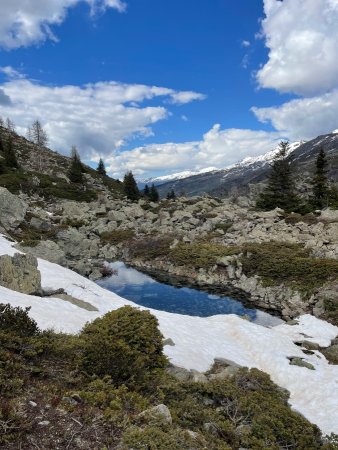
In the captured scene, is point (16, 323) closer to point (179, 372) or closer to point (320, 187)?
point (179, 372)

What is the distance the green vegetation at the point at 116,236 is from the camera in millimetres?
55312

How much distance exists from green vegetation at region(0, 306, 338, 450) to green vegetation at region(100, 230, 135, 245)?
42482 millimetres

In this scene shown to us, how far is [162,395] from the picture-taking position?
32.6 feet

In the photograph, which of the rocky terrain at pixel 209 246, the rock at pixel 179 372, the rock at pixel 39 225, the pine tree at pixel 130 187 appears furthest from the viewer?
the pine tree at pixel 130 187

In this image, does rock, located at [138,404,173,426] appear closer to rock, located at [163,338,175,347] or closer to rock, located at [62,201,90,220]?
rock, located at [163,338,175,347]

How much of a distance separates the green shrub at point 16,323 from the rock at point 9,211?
29.4 m

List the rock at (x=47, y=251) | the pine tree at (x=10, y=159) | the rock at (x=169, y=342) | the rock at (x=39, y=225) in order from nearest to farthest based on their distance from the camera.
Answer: the rock at (x=169, y=342)
the rock at (x=47, y=251)
the rock at (x=39, y=225)
the pine tree at (x=10, y=159)

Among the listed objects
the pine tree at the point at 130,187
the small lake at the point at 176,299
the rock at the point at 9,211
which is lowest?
the small lake at the point at 176,299

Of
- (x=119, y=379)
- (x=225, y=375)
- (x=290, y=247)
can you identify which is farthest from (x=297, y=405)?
(x=290, y=247)

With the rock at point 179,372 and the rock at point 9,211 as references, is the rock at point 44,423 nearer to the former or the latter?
the rock at point 179,372

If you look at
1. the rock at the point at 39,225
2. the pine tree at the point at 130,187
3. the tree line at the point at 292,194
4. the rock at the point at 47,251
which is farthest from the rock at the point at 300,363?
the pine tree at the point at 130,187

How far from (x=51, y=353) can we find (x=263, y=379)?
8608 mm

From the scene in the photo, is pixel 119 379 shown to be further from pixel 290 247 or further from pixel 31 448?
pixel 290 247

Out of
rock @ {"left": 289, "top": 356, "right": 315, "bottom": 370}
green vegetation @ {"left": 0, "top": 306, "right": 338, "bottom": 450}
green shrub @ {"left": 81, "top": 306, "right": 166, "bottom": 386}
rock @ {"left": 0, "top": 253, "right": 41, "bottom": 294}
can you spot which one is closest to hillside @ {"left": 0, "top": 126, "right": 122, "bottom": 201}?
rock @ {"left": 0, "top": 253, "right": 41, "bottom": 294}
